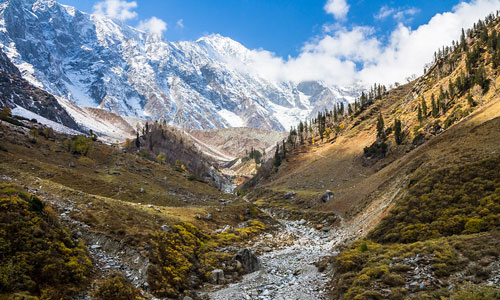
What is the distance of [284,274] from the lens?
93.7ft

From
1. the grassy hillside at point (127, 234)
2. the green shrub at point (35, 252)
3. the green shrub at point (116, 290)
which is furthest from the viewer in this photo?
the grassy hillside at point (127, 234)

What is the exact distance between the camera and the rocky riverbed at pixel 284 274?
22.6 meters

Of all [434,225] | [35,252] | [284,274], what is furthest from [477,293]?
[35,252]

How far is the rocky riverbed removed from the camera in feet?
74.3

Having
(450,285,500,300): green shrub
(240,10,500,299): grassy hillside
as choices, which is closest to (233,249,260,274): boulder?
(240,10,500,299): grassy hillside

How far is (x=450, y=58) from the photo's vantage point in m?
142

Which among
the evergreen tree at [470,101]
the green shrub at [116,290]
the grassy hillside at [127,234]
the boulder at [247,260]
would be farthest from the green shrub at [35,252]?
the evergreen tree at [470,101]

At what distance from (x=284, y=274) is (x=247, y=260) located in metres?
4.15

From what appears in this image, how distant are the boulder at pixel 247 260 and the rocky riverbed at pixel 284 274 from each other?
0.71m

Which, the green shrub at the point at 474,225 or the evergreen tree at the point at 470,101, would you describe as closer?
the green shrub at the point at 474,225

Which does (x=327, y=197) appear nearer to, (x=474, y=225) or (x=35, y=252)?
(x=474, y=225)

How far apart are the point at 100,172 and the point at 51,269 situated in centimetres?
5939

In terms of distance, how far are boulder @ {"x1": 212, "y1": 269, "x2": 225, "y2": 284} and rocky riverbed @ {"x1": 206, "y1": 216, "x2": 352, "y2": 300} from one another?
3.33 ft

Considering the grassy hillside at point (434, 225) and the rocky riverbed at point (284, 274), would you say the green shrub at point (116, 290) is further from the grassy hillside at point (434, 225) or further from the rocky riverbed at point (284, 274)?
the grassy hillside at point (434, 225)
